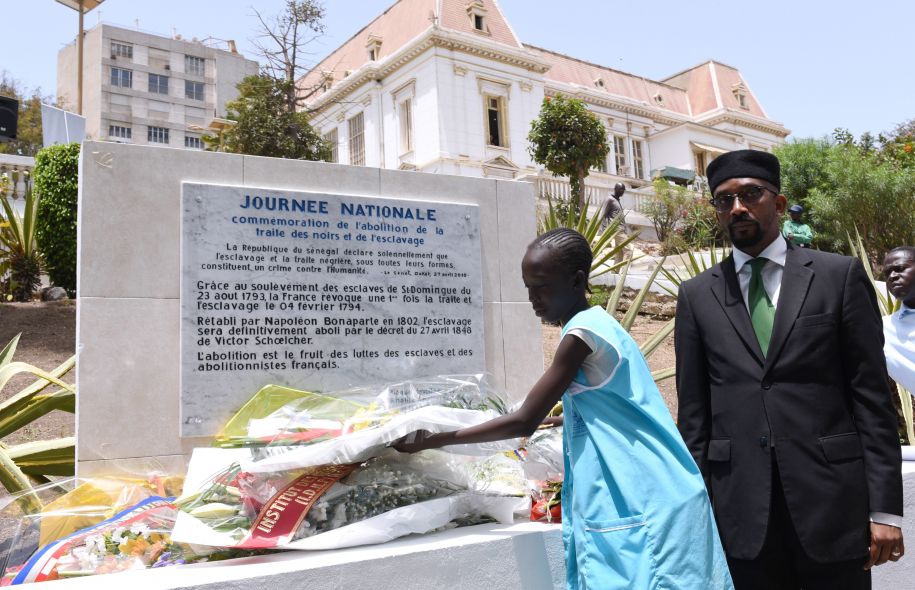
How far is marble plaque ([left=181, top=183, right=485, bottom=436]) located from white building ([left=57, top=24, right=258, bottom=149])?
50209 millimetres

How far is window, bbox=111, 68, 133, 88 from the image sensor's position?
5328 centimetres

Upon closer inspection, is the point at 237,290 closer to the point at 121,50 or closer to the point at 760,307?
the point at 760,307

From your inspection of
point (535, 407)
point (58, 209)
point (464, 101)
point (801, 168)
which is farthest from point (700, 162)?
point (535, 407)

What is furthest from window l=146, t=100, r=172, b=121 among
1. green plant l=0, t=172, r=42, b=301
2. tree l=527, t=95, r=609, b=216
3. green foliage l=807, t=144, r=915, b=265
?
green plant l=0, t=172, r=42, b=301

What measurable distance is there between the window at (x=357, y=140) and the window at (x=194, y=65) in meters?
34.6

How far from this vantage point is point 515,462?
10.2 feet

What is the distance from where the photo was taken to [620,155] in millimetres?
32625

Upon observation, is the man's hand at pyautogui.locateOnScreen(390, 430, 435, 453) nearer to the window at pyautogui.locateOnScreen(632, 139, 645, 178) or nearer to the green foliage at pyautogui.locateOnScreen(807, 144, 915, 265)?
the green foliage at pyautogui.locateOnScreen(807, 144, 915, 265)

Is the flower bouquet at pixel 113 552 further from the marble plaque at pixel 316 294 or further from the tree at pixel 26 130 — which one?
the tree at pixel 26 130

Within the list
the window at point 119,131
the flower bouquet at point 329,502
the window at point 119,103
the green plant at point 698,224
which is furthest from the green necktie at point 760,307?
the window at point 119,103

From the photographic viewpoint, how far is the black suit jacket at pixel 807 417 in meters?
1.96

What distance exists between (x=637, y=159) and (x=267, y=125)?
21.2 meters

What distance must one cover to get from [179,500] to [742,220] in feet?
6.88

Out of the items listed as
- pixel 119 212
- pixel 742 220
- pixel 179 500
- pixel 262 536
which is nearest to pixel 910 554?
pixel 742 220
